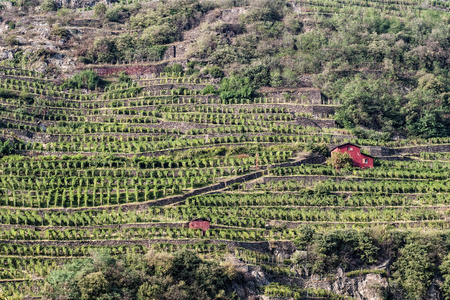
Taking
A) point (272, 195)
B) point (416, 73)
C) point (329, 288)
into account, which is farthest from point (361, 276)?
point (416, 73)

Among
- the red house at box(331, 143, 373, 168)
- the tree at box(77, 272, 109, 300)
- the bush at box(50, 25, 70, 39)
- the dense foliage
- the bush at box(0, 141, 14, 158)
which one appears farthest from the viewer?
the bush at box(50, 25, 70, 39)

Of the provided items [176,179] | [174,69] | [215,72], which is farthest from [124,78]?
A: [176,179]

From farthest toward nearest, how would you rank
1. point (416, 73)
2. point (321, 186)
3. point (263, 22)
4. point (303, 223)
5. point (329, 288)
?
point (263, 22)
point (416, 73)
point (321, 186)
point (303, 223)
point (329, 288)

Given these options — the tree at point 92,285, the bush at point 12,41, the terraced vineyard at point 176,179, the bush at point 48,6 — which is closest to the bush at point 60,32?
the bush at point 12,41

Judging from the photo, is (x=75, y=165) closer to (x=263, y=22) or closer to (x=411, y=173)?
(x=411, y=173)

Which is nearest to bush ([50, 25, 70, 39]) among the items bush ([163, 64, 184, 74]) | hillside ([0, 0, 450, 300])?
hillside ([0, 0, 450, 300])

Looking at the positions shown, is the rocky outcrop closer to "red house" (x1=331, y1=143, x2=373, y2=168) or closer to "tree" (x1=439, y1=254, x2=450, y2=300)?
"tree" (x1=439, y1=254, x2=450, y2=300)
